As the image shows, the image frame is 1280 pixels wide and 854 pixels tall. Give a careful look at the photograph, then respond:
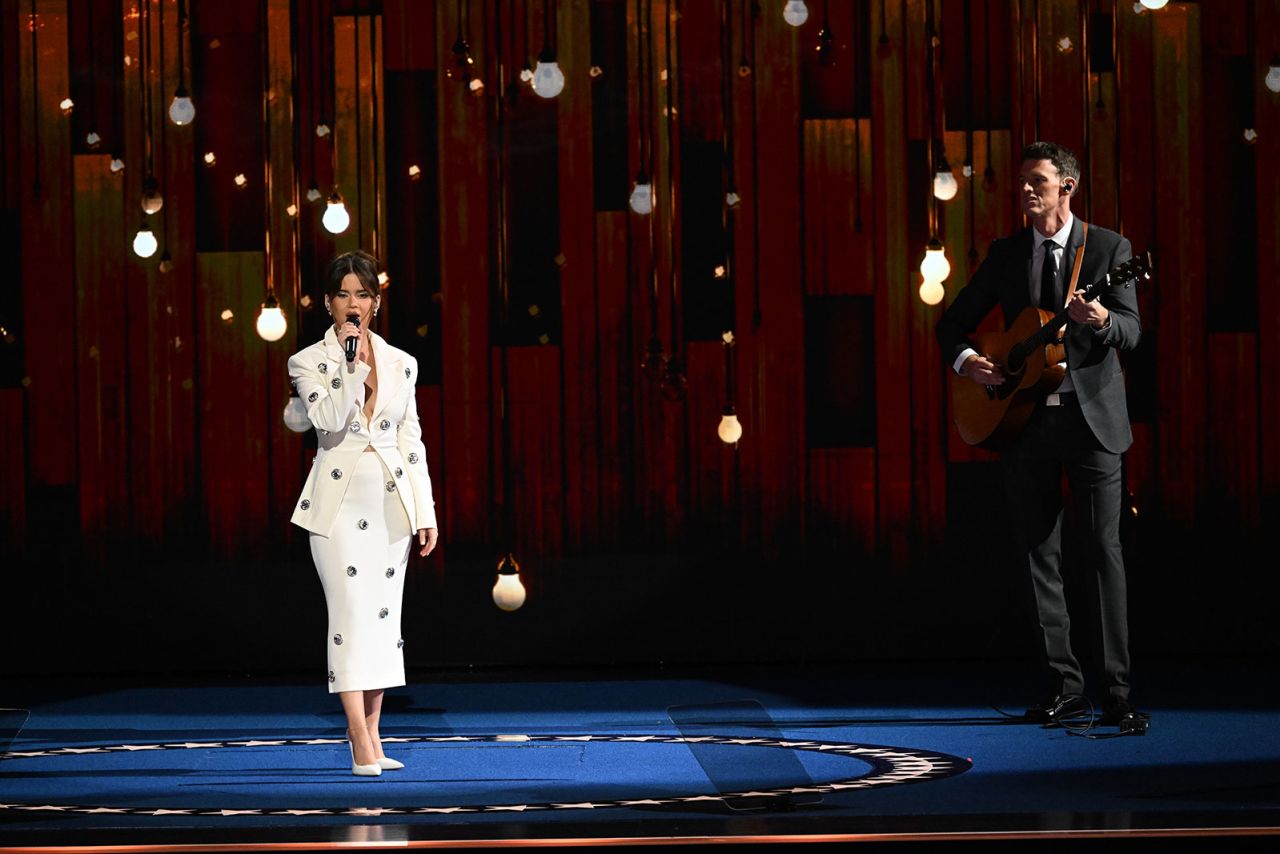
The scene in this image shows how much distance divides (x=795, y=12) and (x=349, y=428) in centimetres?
259

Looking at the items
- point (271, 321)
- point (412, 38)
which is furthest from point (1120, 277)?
point (412, 38)

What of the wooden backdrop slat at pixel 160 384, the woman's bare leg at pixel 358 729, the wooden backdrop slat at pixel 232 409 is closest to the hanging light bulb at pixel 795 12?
the wooden backdrop slat at pixel 232 409

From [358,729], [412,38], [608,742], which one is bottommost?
[608,742]

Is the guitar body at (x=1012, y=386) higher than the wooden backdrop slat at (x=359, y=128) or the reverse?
the reverse

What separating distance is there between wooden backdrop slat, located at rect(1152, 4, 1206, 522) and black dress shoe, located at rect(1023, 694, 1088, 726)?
1.78 metres

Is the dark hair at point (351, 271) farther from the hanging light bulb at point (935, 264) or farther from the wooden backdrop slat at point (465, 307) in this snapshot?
the hanging light bulb at point (935, 264)

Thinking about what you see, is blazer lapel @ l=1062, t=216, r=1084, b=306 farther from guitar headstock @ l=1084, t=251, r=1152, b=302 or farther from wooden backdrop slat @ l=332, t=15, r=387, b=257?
wooden backdrop slat @ l=332, t=15, r=387, b=257

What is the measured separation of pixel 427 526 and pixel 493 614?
2.00m

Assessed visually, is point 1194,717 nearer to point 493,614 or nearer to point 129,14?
point 493,614

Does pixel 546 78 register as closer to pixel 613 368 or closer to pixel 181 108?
pixel 613 368

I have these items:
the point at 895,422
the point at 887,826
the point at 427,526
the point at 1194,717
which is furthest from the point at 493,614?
the point at 887,826

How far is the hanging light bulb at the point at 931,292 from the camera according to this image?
5879mm

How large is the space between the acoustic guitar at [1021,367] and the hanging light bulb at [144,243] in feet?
9.75

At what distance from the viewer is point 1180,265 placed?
235 inches
